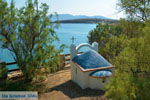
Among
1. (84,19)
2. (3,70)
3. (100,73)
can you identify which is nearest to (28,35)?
(3,70)

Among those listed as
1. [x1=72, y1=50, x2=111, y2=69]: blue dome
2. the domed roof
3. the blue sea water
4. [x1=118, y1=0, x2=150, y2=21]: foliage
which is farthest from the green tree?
the blue sea water

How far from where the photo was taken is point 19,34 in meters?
10.4

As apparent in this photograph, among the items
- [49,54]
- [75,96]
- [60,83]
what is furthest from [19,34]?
[75,96]

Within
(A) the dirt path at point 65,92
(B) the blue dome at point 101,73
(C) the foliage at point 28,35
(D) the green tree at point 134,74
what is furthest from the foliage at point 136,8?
(C) the foliage at point 28,35

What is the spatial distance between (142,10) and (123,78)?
11.2 ft

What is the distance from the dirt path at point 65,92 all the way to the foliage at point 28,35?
3.99 ft

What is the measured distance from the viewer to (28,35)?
1040 cm

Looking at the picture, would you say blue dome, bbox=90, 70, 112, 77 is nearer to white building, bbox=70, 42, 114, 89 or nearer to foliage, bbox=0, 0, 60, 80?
white building, bbox=70, 42, 114, 89

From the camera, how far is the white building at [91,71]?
31.7 ft

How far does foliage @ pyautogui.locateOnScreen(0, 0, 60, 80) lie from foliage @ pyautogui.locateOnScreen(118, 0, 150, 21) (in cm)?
479

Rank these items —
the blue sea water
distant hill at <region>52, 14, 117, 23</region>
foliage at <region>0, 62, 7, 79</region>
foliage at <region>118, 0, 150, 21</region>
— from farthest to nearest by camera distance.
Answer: distant hill at <region>52, 14, 117, 23</region>
the blue sea water
foliage at <region>0, 62, 7, 79</region>
foliage at <region>118, 0, 150, 21</region>

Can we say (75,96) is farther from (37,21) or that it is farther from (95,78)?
(37,21)

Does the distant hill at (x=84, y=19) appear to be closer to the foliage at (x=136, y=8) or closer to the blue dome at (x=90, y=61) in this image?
the blue dome at (x=90, y=61)

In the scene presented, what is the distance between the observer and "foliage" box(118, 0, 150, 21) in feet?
21.3
